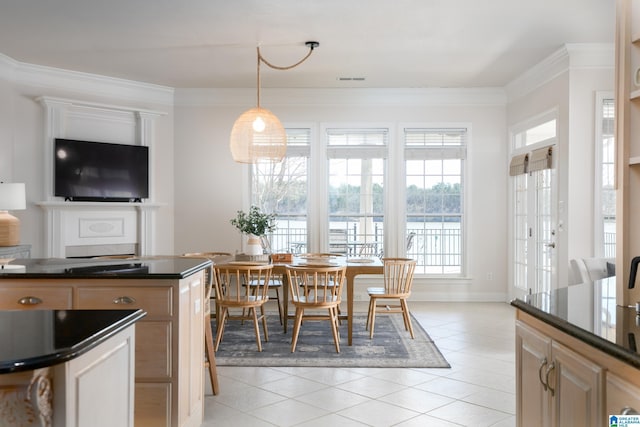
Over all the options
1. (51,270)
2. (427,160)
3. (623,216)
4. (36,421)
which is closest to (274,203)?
(427,160)

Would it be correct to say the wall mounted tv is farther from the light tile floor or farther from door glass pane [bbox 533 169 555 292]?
door glass pane [bbox 533 169 555 292]

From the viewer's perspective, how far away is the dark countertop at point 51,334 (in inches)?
53.2

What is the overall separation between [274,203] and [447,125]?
2.69m

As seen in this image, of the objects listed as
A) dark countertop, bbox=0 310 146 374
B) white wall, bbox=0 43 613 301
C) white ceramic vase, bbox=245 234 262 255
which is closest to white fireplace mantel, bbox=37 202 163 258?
white wall, bbox=0 43 613 301

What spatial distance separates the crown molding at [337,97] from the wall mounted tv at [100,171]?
1.11 m

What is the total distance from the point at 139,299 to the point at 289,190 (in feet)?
15.9

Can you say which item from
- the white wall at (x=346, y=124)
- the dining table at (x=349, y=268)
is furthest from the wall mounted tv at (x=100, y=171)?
the dining table at (x=349, y=268)

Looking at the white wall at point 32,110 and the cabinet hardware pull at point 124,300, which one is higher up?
the white wall at point 32,110

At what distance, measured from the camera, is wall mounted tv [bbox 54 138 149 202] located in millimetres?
6539

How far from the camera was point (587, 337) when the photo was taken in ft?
5.32

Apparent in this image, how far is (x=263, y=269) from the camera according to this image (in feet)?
16.2

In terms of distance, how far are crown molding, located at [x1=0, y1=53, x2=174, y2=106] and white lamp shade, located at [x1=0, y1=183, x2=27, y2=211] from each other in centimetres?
151

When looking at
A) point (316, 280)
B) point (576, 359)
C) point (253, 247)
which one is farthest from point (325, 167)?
point (576, 359)

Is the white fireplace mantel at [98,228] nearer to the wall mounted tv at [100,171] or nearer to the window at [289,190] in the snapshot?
the wall mounted tv at [100,171]
